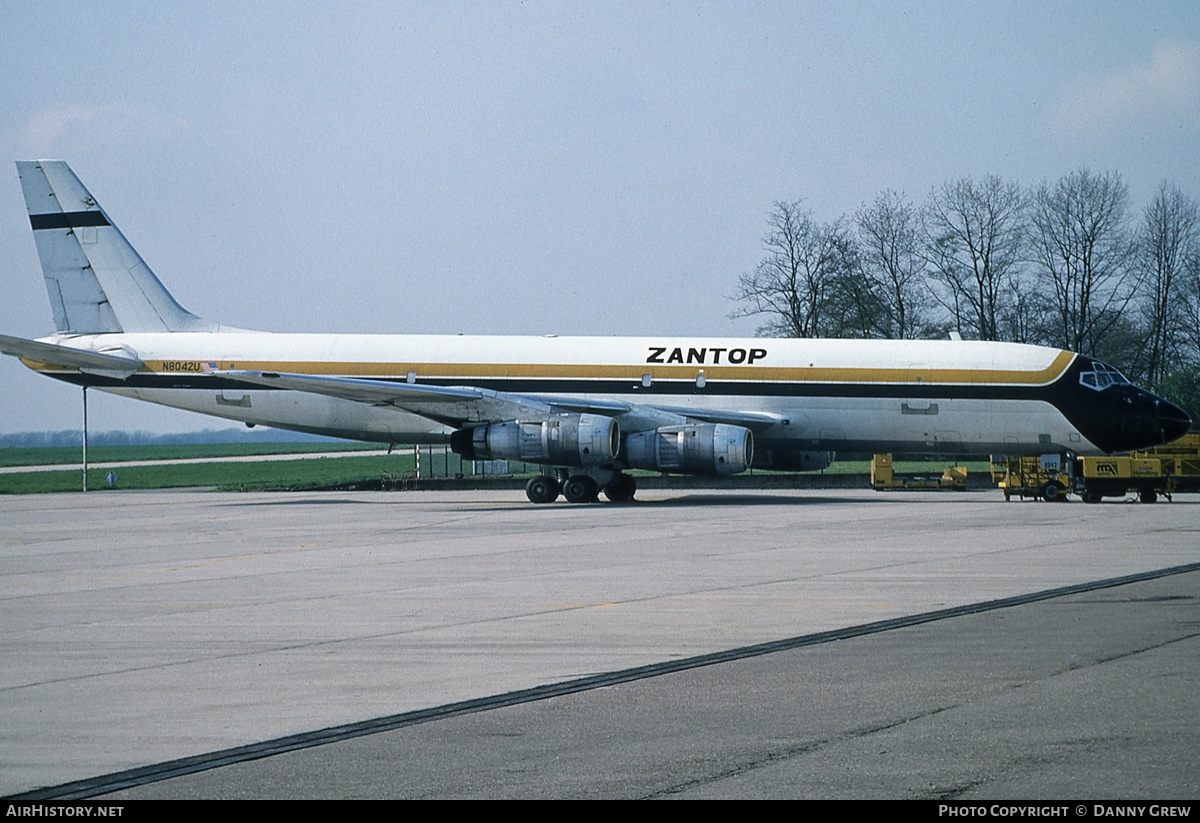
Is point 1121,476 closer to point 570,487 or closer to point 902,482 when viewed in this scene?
point 902,482

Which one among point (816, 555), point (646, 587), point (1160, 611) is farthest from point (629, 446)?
point (1160, 611)

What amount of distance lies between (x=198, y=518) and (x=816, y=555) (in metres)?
14.7

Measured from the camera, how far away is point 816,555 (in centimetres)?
1852

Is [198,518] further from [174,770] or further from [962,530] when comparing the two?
[174,770]

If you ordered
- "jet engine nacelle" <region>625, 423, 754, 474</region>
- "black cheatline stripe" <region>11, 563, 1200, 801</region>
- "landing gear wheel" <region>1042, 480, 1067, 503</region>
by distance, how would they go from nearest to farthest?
"black cheatline stripe" <region>11, 563, 1200, 801</region> → "jet engine nacelle" <region>625, 423, 754, 474</region> → "landing gear wheel" <region>1042, 480, 1067, 503</region>

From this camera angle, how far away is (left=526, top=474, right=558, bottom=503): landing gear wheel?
33250mm

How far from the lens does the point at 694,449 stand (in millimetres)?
31125

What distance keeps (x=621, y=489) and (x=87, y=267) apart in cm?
1573

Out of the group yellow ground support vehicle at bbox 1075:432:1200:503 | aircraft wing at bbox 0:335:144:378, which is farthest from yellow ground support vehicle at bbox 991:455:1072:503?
aircraft wing at bbox 0:335:144:378

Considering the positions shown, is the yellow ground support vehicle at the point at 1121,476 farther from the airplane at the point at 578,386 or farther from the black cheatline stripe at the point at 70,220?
the black cheatline stripe at the point at 70,220

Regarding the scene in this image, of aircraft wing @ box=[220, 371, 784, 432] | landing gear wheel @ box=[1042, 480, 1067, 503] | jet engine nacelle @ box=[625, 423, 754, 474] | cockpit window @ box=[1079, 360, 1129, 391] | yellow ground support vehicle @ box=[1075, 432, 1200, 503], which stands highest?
cockpit window @ box=[1079, 360, 1129, 391]

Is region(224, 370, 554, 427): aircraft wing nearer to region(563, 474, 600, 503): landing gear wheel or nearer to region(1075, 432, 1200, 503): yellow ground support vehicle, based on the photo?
region(563, 474, 600, 503): landing gear wheel

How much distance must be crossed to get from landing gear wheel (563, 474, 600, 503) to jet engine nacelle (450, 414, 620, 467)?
1.36 metres

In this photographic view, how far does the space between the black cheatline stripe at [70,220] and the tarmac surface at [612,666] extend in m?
18.5
